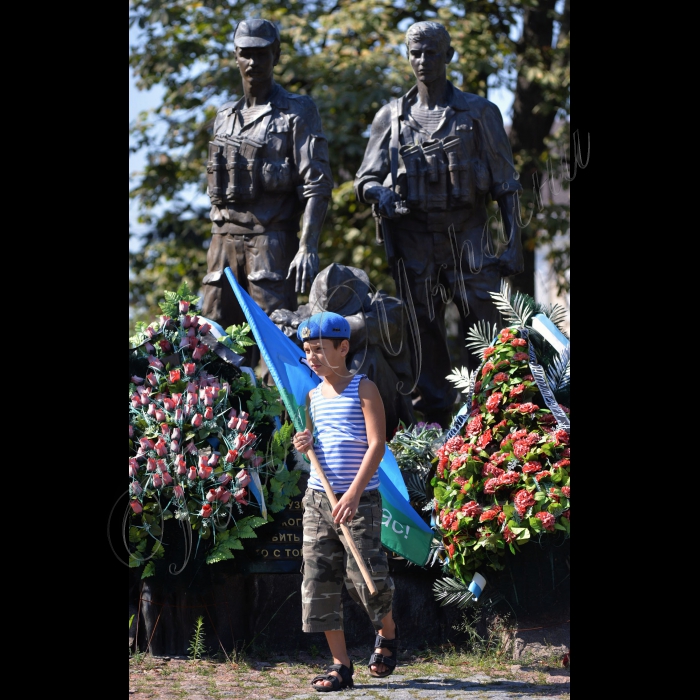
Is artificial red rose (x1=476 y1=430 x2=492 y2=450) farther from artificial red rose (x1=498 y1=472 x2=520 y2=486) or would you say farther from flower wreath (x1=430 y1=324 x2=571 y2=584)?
artificial red rose (x1=498 y1=472 x2=520 y2=486)

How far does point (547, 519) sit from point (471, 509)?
1.20 ft

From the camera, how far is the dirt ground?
4996mm

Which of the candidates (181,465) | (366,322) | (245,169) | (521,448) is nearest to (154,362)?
(181,465)

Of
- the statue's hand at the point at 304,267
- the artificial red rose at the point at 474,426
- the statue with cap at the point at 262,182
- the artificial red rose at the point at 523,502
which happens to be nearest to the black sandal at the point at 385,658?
the artificial red rose at the point at 523,502

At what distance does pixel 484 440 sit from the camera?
5602mm

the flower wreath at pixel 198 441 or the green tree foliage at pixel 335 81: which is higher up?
the green tree foliage at pixel 335 81

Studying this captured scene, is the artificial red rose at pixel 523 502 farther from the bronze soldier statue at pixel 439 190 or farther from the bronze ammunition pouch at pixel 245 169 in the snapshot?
the bronze ammunition pouch at pixel 245 169

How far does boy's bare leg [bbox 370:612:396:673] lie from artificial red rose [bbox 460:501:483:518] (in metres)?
0.78

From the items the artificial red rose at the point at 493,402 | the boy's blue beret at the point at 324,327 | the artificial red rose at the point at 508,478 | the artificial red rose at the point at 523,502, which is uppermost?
the boy's blue beret at the point at 324,327

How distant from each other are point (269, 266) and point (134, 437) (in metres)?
2.16

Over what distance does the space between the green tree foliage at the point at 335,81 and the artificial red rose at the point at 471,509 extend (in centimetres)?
832

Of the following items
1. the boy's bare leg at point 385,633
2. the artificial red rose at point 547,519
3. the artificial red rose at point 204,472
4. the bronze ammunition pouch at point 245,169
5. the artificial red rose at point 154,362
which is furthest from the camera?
the bronze ammunition pouch at point 245,169

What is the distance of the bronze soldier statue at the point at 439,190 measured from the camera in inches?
301

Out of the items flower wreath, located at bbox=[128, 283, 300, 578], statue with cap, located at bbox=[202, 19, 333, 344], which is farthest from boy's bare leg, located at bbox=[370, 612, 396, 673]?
statue with cap, located at bbox=[202, 19, 333, 344]
